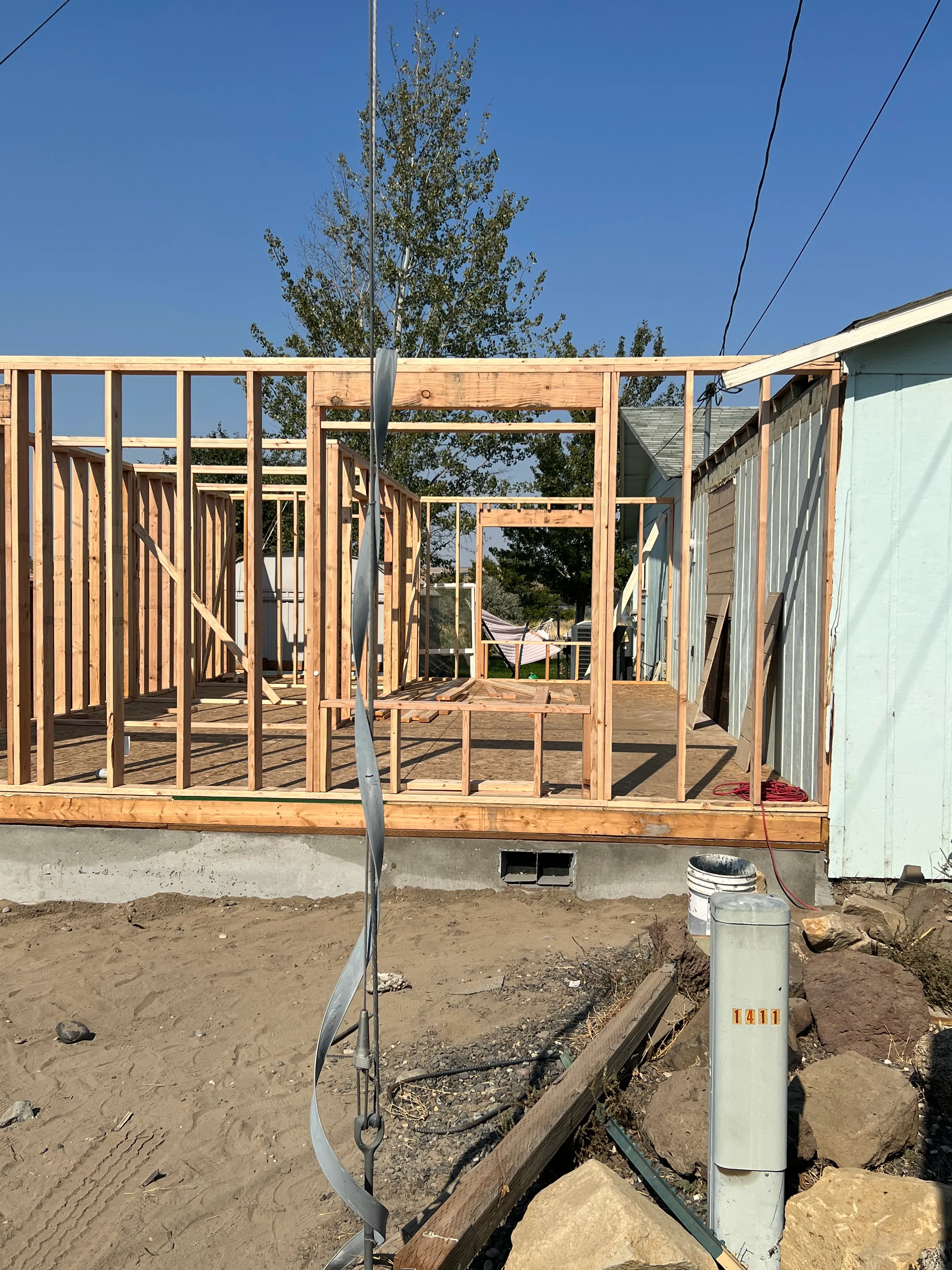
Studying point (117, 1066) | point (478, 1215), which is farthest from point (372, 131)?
point (117, 1066)

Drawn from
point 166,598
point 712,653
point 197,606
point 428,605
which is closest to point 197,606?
point 197,606

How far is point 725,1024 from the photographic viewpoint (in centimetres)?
282

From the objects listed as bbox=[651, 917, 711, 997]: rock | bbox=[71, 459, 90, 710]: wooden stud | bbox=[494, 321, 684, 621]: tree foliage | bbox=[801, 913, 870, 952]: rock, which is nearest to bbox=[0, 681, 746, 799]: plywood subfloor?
bbox=[71, 459, 90, 710]: wooden stud

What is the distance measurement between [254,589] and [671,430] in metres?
9.20

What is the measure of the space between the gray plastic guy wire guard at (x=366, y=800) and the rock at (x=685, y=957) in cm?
284

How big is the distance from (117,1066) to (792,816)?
4.04m

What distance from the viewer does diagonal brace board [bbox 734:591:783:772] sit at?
7086 mm

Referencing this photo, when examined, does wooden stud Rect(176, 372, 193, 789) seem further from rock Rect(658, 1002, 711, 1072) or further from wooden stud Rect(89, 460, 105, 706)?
wooden stud Rect(89, 460, 105, 706)

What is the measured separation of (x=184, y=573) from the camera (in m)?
6.38

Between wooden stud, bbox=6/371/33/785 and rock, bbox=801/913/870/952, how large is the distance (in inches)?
203

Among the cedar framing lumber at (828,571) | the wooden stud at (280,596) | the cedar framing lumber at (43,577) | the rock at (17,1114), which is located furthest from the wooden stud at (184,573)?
the wooden stud at (280,596)

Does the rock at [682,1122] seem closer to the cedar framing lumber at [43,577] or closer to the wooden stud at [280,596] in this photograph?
the cedar framing lumber at [43,577]

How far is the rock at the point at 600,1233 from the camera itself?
2562mm

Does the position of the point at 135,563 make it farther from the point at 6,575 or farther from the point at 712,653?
the point at 712,653
